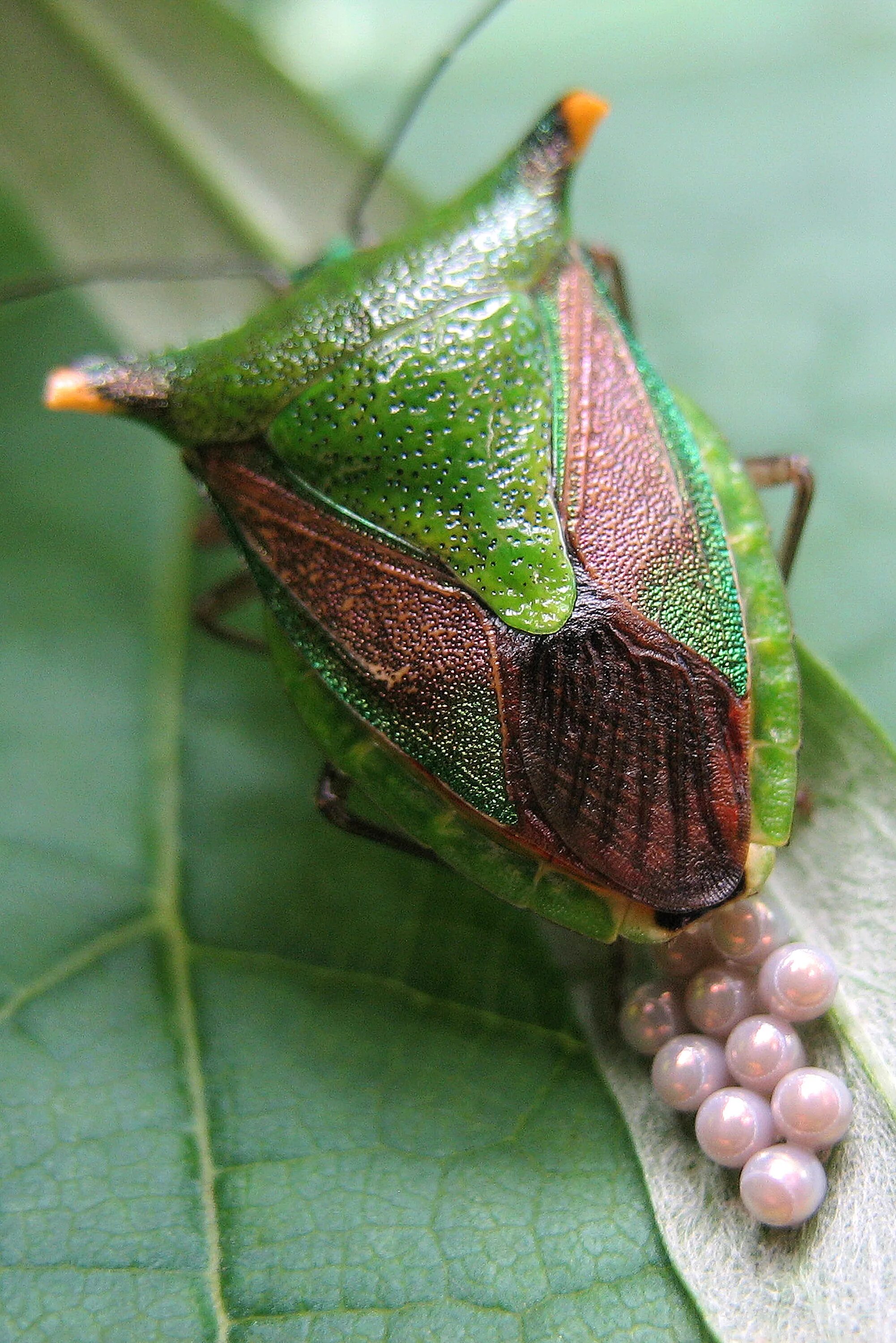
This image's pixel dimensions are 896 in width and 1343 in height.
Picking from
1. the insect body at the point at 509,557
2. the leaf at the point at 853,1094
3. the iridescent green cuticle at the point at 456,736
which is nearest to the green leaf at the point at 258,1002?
the leaf at the point at 853,1094

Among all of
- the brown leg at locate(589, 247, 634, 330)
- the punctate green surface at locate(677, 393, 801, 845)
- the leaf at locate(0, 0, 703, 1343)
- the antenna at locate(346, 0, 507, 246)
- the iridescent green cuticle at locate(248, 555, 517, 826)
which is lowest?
the leaf at locate(0, 0, 703, 1343)

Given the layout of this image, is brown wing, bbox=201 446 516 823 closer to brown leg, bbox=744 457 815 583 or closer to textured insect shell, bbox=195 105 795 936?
textured insect shell, bbox=195 105 795 936

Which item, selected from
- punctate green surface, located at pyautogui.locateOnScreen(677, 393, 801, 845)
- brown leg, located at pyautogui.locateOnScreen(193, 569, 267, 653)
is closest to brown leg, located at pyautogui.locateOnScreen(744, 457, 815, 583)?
punctate green surface, located at pyautogui.locateOnScreen(677, 393, 801, 845)

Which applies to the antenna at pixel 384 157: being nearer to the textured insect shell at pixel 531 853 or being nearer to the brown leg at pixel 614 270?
the brown leg at pixel 614 270

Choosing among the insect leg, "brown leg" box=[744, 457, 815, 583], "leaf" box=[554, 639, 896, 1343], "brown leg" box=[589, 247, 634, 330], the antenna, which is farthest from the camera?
the antenna

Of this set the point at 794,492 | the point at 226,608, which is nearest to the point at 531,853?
the point at 794,492
